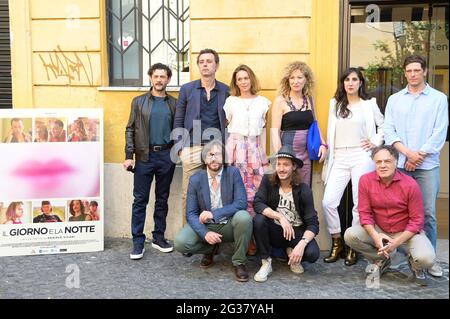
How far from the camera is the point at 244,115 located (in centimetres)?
484

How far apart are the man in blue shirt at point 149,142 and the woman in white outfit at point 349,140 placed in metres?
1.65

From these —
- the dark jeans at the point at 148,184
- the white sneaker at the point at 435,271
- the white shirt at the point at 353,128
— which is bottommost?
the white sneaker at the point at 435,271

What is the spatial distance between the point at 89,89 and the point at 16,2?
1.30 metres

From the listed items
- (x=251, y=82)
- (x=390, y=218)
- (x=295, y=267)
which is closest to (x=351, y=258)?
(x=295, y=267)

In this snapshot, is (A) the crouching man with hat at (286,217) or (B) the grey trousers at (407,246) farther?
(A) the crouching man with hat at (286,217)

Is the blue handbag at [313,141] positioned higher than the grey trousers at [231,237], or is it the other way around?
the blue handbag at [313,141]

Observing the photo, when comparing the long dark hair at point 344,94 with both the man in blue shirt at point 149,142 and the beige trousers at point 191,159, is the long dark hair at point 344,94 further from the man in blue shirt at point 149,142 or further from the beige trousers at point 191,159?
the man in blue shirt at point 149,142

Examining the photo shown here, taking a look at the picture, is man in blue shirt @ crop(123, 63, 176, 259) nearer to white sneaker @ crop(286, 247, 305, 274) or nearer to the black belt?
the black belt

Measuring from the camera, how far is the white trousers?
4.80m

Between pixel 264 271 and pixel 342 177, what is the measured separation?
1.24 metres

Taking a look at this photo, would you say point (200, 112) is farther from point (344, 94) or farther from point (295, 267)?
point (295, 267)

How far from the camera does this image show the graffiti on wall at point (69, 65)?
568 centimetres

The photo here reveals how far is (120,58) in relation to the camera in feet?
19.3

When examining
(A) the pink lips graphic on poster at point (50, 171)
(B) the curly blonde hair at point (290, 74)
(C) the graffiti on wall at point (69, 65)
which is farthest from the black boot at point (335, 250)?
(C) the graffiti on wall at point (69, 65)
